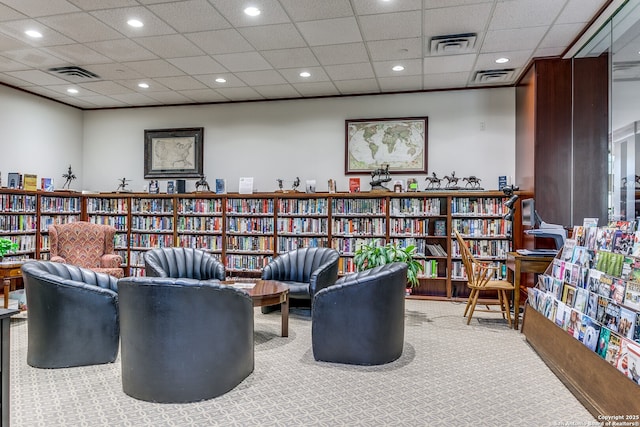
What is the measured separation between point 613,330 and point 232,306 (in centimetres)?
246

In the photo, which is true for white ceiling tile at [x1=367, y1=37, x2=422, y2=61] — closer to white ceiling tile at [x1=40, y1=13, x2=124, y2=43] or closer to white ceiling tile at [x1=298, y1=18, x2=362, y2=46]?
white ceiling tile at [x1=298, y1=18, x2=362, y2=46]

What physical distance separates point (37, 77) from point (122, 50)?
6.54ft

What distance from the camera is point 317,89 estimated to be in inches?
269

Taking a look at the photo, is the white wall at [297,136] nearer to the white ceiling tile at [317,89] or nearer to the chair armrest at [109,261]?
the white ceiling tile at [317,89]

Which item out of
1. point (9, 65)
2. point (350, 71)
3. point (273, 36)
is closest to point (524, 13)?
point (350, 71)

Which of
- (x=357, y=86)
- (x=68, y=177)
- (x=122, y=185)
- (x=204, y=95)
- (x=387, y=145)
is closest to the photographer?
(x=357, y=86)

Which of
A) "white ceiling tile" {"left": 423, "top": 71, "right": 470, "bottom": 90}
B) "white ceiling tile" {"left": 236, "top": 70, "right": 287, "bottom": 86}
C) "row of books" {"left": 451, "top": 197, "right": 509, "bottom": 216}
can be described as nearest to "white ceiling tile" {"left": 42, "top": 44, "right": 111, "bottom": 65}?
"white ceiling tile" {"left": 236, "top": 70, "right": 287, "bottom": 86}

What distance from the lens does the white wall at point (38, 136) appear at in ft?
21.4

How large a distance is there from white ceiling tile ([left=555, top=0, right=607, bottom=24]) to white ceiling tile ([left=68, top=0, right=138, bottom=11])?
4105 mm

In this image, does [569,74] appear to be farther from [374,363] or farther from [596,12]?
[374,363]

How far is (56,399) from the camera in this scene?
287 centimetres

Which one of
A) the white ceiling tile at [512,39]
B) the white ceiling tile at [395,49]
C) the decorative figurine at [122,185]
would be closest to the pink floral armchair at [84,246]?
the decorative figurine at [122,185]

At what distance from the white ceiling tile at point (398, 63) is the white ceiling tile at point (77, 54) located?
3.52 meters

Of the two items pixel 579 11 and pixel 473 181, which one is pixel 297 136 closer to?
pixel 473 181
